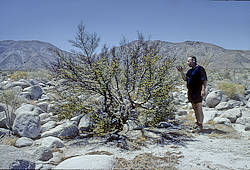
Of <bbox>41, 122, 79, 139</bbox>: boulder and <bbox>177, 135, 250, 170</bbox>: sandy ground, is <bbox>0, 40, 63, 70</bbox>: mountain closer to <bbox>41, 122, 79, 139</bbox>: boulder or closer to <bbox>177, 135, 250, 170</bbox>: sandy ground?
<bbox>41, 122, 79, 139</bbox>: boulder

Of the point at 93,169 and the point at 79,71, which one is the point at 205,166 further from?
the point at 79,71

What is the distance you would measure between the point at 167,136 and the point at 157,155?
1.25m

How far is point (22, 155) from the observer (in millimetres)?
2990

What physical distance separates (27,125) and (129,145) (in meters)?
2.79

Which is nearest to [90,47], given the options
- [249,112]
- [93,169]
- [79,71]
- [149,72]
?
[79,71]

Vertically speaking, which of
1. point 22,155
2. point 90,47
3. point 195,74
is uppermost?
point 90,47

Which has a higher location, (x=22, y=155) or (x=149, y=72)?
(x=149, y=72)

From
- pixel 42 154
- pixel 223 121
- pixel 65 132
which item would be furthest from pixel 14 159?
pixel 223 121

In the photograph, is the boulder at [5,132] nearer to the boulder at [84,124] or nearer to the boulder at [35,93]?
the boulder at [84,124]

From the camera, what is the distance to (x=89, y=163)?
3025mm

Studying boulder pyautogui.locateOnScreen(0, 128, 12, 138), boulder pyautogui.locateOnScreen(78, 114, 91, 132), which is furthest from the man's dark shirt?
boulder pyautogui.locateOnScreen(0, 128, 12, 138)

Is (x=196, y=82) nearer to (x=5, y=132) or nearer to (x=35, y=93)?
(x=5, y=132)

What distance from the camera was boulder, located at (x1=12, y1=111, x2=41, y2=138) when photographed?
16.6ft

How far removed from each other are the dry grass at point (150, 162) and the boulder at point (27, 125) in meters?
2.75
